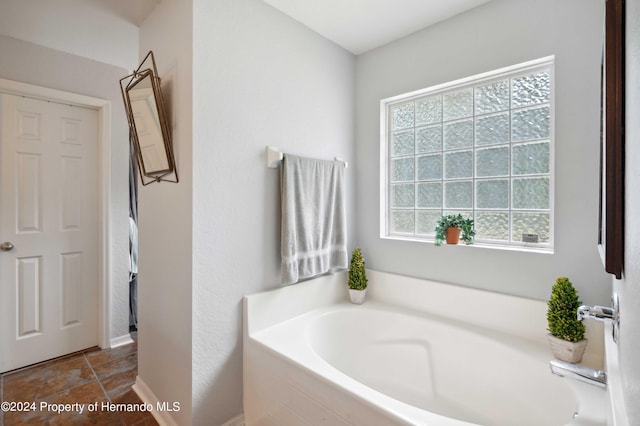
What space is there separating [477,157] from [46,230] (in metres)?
3.29

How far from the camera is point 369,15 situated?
1.94 meters

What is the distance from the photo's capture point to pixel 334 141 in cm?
229

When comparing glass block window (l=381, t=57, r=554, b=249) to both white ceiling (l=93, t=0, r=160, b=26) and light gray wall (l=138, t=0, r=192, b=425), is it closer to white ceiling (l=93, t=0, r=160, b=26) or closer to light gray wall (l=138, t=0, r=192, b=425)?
light gray wall (l=138, t=0, r=192, b=425)

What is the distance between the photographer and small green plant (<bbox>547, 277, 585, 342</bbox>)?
139 cm

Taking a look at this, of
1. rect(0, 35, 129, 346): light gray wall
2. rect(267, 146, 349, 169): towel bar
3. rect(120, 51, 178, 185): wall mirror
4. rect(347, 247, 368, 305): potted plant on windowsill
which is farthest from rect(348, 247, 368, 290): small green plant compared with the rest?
rect(0, 35, 129, 346): light gray wall

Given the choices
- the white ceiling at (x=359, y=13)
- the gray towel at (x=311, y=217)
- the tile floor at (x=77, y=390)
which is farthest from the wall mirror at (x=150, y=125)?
the tile floor at (x=77, y=390)

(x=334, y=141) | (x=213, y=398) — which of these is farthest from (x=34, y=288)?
(x=334, y=141)

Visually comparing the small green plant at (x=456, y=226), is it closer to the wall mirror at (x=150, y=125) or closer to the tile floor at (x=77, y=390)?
the wall mirror at (x=150, y=125)

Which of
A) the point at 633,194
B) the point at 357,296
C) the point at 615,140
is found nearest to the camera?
the point at 633,194

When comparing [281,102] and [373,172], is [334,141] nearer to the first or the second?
[373,172]

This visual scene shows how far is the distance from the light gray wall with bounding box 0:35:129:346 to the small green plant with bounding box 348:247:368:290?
6.81ft

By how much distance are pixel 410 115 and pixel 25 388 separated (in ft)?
10.9

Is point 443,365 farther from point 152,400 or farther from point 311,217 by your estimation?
point 152,400

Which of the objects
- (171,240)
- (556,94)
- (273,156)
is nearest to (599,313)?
(556,94)
